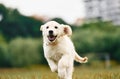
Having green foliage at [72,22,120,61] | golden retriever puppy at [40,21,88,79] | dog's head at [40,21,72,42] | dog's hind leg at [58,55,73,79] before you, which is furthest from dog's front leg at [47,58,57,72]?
green foliage at [72,22,120,61]

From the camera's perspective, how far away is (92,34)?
2544 inches

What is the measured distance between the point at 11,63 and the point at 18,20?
1547cm

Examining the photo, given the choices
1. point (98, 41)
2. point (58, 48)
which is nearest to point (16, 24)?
point (98, 41)

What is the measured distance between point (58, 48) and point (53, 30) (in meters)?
0.42

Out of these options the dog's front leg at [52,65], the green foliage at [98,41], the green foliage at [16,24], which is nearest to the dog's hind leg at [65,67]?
the dog's front leg at [52,65]

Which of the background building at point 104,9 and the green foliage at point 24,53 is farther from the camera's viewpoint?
the background building at point 104,9

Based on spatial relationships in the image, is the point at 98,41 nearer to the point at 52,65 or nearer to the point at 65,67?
the point at 52,65

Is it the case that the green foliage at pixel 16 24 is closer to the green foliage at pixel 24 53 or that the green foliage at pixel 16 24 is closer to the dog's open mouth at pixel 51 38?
the green foliage at pixel 24 53

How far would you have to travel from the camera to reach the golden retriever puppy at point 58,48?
32.0 ft

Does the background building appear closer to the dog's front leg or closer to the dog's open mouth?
the dog's front leg

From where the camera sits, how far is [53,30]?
9719 millimetres

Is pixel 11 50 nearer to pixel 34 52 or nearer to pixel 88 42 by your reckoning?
pixel 34 52

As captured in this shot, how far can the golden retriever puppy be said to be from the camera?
975 cm

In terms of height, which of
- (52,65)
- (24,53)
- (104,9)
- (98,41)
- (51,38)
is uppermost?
(51,38)
